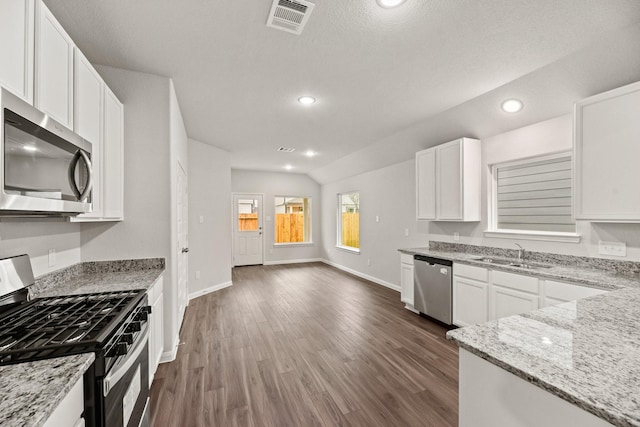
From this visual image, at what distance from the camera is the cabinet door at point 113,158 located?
217 cm

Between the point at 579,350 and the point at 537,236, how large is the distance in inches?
104

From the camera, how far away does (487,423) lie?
0.97 m

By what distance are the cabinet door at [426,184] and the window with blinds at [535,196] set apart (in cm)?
76

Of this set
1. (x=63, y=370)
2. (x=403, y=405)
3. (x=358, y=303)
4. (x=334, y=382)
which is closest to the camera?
(x=63, y=370)

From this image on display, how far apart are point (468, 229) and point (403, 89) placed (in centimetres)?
213

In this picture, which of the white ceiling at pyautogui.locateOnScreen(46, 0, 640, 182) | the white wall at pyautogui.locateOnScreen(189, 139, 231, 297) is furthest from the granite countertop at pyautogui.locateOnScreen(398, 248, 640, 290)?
the white wall at pyautogui.locateOnScreen(189, 139, 231, 297)

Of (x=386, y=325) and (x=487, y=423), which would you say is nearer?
(x=487, y=423)

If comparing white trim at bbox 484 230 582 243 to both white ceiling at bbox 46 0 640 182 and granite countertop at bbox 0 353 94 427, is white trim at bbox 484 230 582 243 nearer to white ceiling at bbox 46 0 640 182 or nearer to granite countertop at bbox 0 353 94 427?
white ceiling at bbox 46 0 640 182

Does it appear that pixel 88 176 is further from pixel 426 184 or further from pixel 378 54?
pixel 426 184

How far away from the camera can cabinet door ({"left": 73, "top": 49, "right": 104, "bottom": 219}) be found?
5.72 feet

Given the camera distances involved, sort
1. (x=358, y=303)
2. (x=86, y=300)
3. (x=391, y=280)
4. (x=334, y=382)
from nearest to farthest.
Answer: (x=86, y=300) < (x=334, y=382) < (x=358, y=303) < (x=391, y=280)

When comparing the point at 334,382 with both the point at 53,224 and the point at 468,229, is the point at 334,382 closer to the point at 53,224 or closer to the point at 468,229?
the point at 53,224

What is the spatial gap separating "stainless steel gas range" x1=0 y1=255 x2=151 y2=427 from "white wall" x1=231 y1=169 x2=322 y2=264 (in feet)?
19.5

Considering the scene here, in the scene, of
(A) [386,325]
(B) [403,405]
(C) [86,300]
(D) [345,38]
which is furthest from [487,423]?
(A) [386,325]
